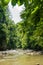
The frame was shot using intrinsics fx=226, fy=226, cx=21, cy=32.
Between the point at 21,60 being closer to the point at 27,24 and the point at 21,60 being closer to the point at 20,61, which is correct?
the point at 20,61

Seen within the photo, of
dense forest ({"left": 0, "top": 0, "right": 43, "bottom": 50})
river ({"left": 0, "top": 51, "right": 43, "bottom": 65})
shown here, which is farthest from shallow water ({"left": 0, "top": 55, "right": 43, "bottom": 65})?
dense forest ({"left": 0, "top": 0, "right": 43, "bottom": 50})

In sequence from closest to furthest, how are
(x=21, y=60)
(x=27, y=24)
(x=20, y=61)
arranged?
(x=27, y=24) → (x=20, y=61) → (x=21, y=60)

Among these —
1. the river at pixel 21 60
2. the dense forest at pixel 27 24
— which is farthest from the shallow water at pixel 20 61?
the dense forest at pixel 27 24

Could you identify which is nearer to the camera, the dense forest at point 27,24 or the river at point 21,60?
the dense forest at point 27,24

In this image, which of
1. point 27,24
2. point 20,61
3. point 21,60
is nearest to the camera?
point 27,24

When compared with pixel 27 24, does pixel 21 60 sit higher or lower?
lower

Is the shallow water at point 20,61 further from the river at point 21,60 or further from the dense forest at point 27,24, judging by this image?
the dense forest at point 27,24

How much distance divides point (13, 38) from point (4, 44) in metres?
13.9

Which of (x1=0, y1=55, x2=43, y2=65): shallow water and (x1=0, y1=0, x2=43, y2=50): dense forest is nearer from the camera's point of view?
(x1=0, y1=0, x2=43, y2=50): dense forest

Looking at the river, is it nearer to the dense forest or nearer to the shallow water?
the shallow water

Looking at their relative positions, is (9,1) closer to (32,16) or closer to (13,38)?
(32,16)

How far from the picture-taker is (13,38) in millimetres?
73500

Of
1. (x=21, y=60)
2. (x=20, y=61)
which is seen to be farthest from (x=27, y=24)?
(x=21, y=60)

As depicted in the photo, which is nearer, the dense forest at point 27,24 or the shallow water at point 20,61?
the dense forest at point 27,24
